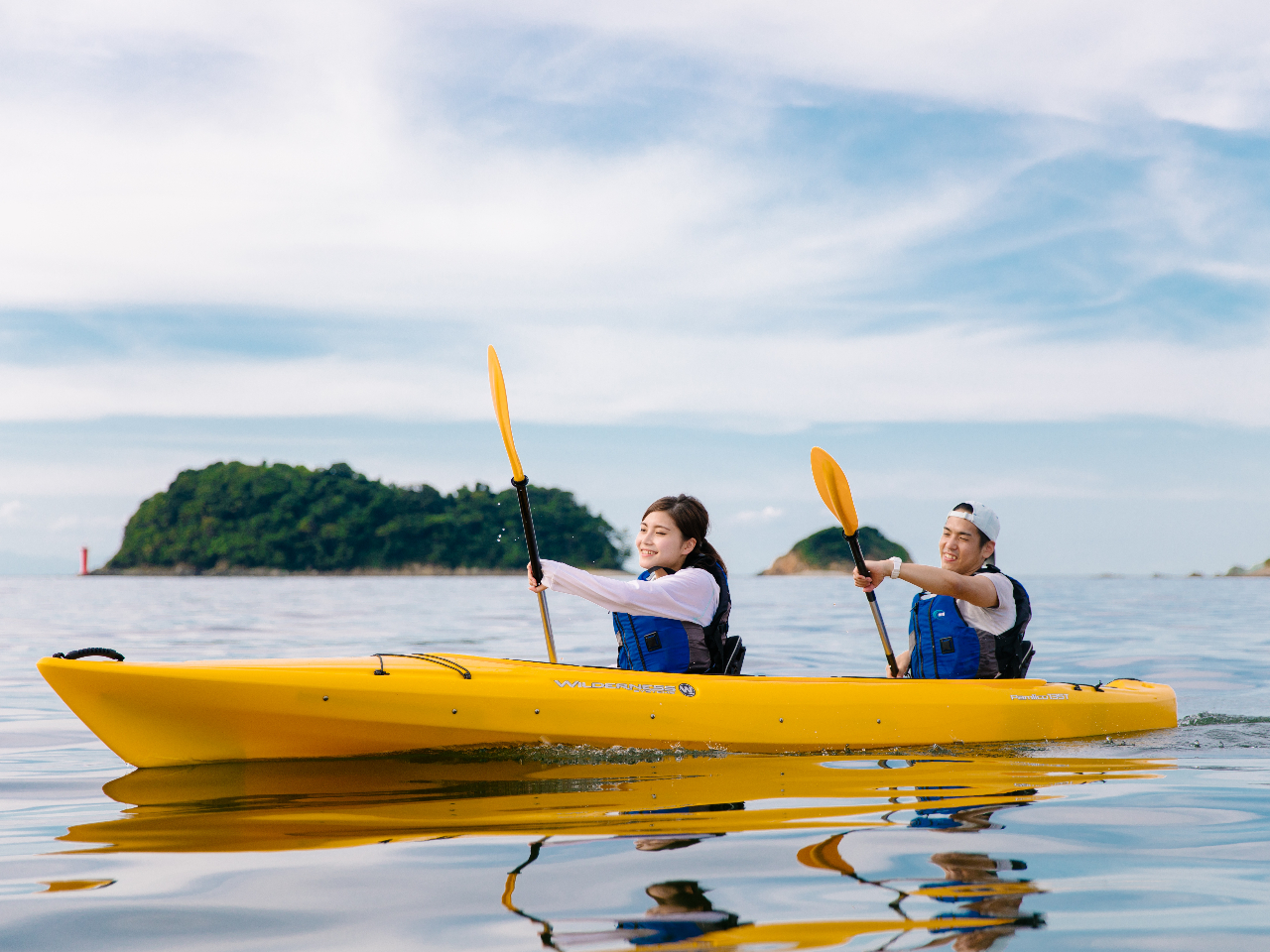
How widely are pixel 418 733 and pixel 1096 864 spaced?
275 cm

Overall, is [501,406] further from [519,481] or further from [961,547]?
[961,547]

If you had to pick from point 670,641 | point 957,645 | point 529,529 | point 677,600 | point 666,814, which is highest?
point 529,529

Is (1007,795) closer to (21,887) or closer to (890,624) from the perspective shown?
(21,887)

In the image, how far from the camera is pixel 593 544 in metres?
91.8

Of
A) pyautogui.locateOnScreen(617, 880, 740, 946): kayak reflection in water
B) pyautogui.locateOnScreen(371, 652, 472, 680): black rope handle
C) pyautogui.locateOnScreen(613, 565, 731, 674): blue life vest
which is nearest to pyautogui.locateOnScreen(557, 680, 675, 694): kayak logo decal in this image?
pyautogui.locateOnScreen(613, 565, 731, 674): blue life vest

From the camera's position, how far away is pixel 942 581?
5.22m

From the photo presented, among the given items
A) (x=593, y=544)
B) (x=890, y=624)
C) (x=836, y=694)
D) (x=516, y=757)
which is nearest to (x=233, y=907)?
(x=516, y=757)

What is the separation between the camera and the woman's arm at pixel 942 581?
5098 mm

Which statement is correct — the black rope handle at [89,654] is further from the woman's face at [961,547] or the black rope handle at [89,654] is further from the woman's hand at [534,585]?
the woman's face at [961,547]

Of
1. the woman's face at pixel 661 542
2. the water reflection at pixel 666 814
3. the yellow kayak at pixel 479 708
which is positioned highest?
the woman's face at pixel 661 542

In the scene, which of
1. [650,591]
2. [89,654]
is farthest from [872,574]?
[89,654]

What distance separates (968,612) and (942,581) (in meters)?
0.66

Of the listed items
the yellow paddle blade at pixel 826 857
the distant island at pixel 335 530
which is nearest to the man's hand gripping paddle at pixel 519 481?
the yellow paddle blade at pixel 826 857

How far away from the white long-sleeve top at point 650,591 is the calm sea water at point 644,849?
0.66 m
